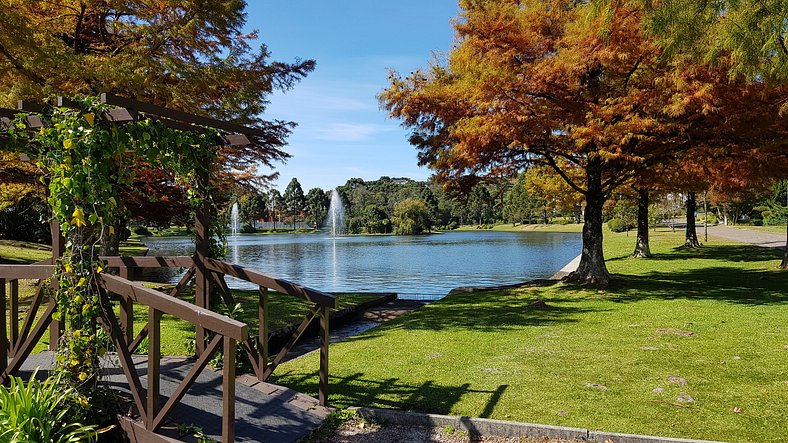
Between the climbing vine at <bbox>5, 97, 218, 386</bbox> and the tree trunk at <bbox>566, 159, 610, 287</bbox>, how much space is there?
12339 millimetres

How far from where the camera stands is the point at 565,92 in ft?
37.7

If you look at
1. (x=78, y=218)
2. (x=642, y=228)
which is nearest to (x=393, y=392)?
(x=78, y=218)

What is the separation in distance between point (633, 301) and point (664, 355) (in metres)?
5.10

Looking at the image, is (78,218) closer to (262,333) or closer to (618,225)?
(262,333)

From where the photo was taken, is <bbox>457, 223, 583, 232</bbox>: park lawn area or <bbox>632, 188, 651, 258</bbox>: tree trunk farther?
<bbox>457, 223, 583, 232</bbox>: park lawn area

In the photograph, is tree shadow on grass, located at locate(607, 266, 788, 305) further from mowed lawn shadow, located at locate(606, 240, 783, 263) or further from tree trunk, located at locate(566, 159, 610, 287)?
mowed lawn shadow, located at locate(606, 240, 783, 263)

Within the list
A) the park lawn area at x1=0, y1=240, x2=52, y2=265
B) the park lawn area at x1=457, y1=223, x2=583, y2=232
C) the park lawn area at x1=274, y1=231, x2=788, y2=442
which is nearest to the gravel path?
the park lawn area at x1=274, y1=231, x2=788, y2=442

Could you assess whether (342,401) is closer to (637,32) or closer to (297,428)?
(297,428)

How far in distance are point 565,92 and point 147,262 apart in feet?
31.2

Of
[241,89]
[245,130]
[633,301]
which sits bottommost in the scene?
[633,301]

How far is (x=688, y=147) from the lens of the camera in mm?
11906

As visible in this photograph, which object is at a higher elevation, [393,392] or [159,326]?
[159,326]

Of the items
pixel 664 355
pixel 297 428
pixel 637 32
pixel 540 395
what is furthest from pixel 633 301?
pixel 297 428

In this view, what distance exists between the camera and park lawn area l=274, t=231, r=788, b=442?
4.82 meters
